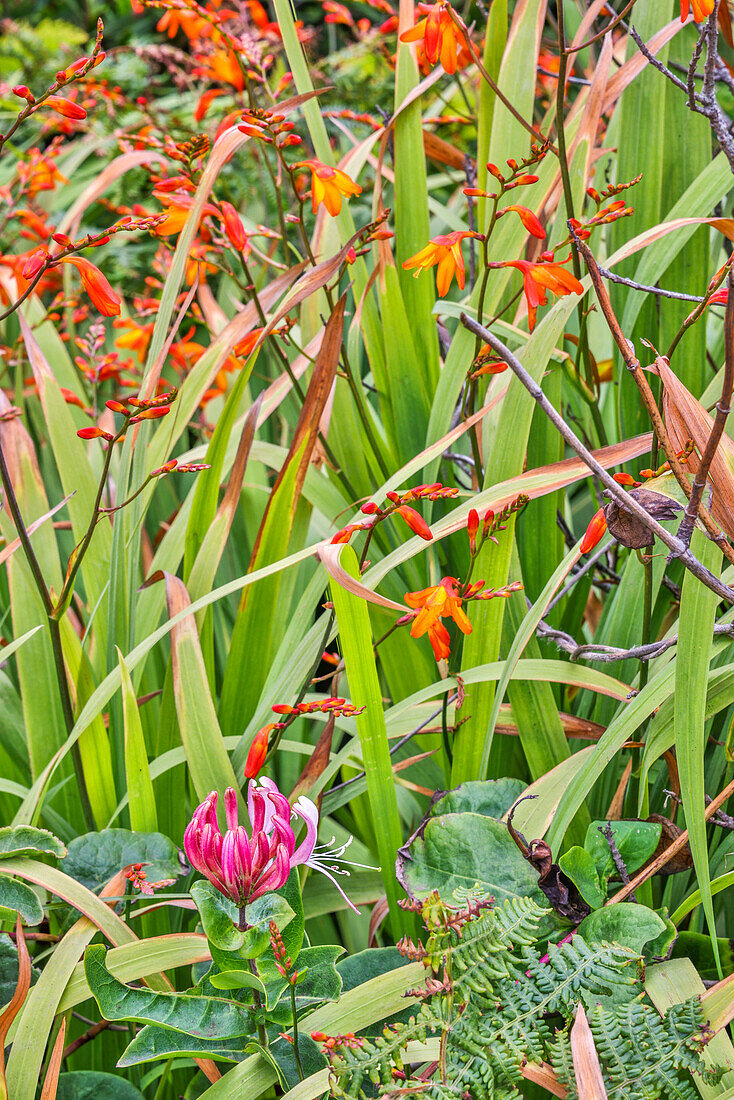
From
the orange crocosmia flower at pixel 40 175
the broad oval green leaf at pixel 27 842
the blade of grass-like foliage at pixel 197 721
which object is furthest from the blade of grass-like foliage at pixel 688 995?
the orange crocosmia flower at pixel 40 175

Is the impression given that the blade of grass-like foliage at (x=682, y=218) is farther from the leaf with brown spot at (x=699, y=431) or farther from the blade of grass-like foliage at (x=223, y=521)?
the blade of grass-like foliage at (x=223, y=521)

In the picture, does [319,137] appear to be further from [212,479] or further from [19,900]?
[19,900]

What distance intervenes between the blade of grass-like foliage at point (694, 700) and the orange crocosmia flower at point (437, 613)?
0.21m

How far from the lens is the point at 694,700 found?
0.79m

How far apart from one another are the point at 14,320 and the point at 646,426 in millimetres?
1563

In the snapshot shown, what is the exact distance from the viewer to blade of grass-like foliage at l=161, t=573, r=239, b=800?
970 mm

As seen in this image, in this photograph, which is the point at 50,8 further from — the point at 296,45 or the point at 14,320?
the point at 296,45

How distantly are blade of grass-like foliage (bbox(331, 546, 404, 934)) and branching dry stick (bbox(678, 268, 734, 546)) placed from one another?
1.10 ft

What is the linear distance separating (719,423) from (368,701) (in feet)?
1.49

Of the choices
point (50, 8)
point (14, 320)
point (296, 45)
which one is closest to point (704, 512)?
point (296, 45)

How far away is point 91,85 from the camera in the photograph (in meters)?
1.73

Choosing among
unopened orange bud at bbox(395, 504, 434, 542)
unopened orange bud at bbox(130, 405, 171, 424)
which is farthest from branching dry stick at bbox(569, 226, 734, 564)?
unopened orange bud at bbox(130, 405, 171, 424)

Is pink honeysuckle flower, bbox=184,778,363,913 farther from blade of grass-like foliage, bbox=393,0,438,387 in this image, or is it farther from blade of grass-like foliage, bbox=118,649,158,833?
blade of grass-like foliage, bbox=393,0,438,387

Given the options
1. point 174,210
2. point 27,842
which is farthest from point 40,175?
point 27,842
